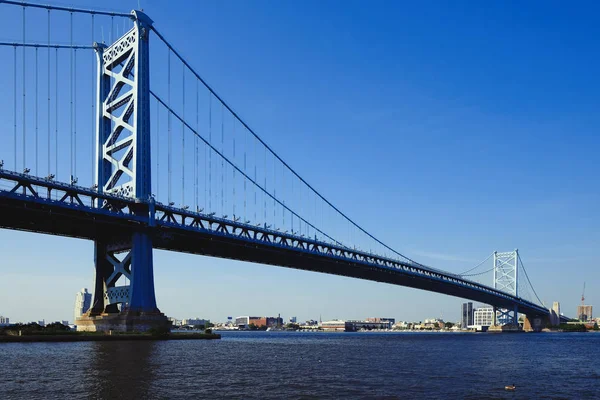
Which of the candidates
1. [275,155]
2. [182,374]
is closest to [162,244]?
[275,155]

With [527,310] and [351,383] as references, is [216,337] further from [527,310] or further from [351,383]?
[527,310]

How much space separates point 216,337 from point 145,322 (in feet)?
69.7

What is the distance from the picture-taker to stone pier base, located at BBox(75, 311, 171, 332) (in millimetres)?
66938

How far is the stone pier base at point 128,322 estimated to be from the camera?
2635 inches

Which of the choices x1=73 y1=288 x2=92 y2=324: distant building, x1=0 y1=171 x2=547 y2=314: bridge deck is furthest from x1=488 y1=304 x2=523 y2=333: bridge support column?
x1=73 y1=288 x2=92 y2=324: distant building

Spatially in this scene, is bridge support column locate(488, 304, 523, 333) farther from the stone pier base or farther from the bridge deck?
the stone pier base

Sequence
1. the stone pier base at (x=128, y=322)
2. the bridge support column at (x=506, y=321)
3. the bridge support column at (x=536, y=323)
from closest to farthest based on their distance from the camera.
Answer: the stone pier base at (x=128, y=322)
the bridge support column at (x=506, y=321)
the bridge support column at (x=536, y=323)

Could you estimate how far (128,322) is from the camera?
66.8m

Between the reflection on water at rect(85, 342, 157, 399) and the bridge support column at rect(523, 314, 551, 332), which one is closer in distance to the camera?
the reflection on water at rect(85, 342, 157, 399)

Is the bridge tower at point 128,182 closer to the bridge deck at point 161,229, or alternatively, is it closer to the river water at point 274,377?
the bridge deck at point 161,229

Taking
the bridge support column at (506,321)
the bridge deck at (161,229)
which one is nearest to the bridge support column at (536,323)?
the bridge support column at (506,321)

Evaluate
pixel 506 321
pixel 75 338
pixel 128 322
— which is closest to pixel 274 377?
pixel 75 338

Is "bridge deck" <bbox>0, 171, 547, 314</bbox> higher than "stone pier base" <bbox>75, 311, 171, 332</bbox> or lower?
higher

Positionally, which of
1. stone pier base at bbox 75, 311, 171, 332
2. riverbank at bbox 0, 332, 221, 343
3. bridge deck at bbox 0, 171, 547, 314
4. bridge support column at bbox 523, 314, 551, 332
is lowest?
bridge support column at bbox 523, 314, 551, 332
